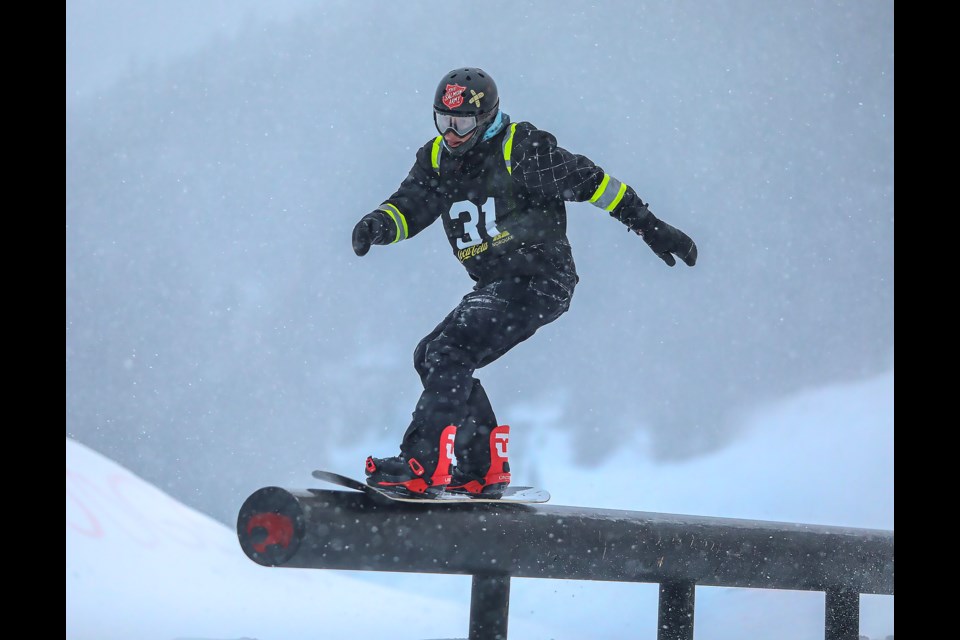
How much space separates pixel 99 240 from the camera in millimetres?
7609

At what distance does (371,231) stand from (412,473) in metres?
0.77

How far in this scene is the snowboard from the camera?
2.40 m

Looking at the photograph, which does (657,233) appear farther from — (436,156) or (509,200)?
(436,156)

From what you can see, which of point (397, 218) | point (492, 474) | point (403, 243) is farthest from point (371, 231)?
point (403, 243)

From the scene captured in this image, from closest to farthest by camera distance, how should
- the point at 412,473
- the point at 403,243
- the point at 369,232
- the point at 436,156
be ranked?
the point at 412,473
the point at 369,232
the point at 436,156
the point at 403,243

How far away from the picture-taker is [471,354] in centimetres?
284

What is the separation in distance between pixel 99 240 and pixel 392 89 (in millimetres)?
2962

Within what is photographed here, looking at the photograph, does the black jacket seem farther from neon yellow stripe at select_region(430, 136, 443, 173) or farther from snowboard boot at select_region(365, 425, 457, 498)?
snowboard boot at select_region(365, 425, 457, 498)

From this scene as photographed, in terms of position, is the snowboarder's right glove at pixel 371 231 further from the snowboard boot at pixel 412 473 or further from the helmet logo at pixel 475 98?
the snowboard boot at pixel 412 473

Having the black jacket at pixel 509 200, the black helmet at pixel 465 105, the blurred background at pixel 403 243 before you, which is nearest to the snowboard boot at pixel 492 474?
the black jacket at pixel 509 200

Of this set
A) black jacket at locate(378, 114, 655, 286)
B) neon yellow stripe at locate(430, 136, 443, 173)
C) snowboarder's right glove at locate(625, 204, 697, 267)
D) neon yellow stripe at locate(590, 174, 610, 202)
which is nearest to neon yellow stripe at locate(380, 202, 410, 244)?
black jacket at locate(378, 114, 655, 286)

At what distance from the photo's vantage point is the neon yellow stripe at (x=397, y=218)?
2.97 meters

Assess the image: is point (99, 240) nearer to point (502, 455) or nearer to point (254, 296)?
point (254, 296)
